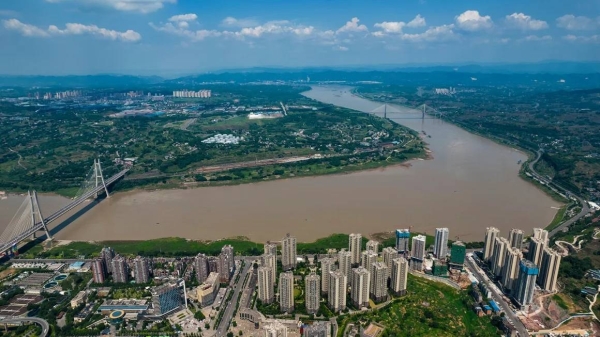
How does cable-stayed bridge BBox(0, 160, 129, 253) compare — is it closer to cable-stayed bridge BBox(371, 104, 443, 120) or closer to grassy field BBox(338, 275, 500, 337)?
grassy field BBox(338, 275, 500, 337)

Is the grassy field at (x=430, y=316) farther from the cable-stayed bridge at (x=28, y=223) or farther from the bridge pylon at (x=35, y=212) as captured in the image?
the bridge pylon at (x=35, y=212)

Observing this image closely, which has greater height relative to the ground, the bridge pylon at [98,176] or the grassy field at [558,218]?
the bridge pylon at [98,176]

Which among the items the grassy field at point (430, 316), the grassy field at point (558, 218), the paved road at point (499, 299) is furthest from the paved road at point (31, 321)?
the grassy field at point (558, 218)

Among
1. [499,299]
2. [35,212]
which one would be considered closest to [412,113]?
[499,299]

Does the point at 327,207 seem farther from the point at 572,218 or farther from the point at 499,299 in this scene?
the point at 572,218

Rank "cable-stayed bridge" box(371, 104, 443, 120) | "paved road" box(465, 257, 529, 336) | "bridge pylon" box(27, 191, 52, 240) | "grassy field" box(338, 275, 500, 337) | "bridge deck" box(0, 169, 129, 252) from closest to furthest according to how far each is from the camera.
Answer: "grassy field" box(338, 275, 500, 337)
"paved road" box(465, 257, 529, 336)
"bridge deck" box(0, 169, 129, 252)
"bridge pylon" box(27, 191, 52, 240)
"cable-stayed bridge" box(371, 104, 443, 120)

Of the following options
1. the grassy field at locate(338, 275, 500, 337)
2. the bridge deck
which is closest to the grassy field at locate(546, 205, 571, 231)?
the grassy field at locate(338, 275, 500, 337)

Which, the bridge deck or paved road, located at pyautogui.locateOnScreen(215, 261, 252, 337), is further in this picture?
the bridge deck

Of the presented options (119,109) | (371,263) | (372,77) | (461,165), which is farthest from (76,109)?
(372,77)
